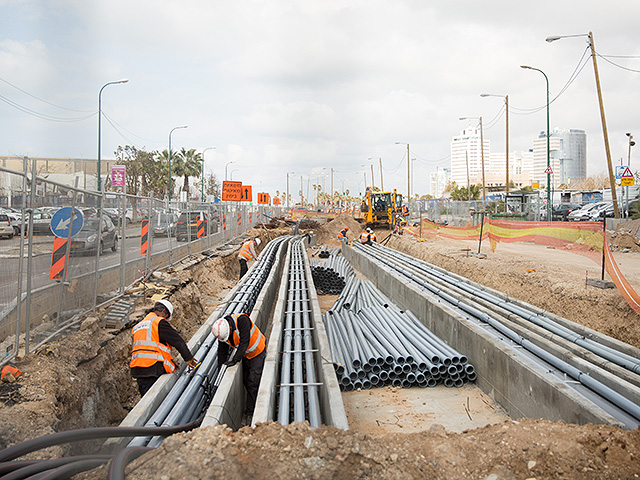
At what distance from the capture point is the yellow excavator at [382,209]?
105ft

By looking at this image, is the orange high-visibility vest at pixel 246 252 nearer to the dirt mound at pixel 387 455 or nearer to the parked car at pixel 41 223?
the parked car at pixel 41 223

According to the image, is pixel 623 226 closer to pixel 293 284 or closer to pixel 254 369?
pixel 293 284

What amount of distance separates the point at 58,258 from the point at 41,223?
2.54 ft

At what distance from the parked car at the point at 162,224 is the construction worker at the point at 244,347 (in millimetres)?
7080

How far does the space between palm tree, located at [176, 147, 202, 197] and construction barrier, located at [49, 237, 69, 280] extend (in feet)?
161

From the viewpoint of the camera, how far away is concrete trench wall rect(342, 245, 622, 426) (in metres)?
5.17

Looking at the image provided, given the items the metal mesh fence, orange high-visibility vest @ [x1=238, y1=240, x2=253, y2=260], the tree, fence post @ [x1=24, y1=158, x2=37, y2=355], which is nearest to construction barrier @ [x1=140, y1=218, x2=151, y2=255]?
the metal mesh fence

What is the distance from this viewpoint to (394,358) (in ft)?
24.4

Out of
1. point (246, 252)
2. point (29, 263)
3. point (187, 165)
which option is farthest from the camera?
point (187, 165)

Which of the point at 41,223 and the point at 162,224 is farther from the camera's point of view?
the point at 162,224

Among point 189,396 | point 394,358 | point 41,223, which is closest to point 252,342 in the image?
point 189,396

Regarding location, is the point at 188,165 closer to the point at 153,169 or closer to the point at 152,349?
the point at 153,169

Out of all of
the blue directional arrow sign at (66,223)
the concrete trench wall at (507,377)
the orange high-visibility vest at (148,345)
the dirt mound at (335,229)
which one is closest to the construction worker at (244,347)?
the orange high-visibility vest at (148,345)

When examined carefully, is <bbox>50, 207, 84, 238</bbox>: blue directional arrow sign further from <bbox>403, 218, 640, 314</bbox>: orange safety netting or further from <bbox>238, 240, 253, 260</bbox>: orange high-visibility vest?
<bbox>403, 218, 640, 314</bbox>: orange safety netting
